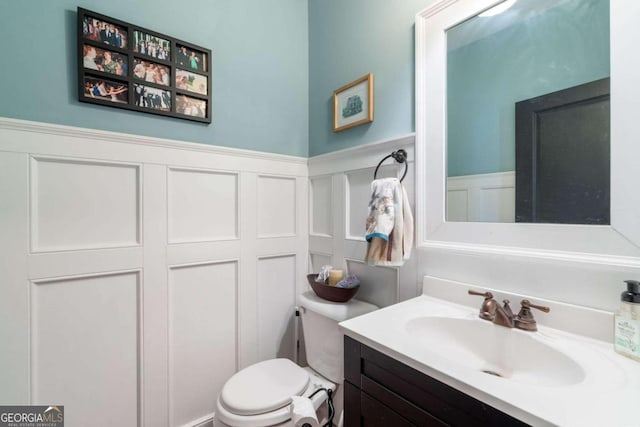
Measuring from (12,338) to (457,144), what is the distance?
5.54 feet

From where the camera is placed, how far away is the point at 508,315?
762 mm

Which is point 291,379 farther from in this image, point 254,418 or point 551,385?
point 551,385

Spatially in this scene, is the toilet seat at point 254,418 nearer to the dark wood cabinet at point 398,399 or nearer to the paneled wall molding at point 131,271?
the dark wood cabinet at point 398,399

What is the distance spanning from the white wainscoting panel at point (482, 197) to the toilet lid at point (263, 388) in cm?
88

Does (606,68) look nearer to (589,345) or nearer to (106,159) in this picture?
(589,345)

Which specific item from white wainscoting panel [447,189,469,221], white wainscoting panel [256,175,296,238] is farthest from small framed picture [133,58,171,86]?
white wainscoting panel [447,189,469,221]

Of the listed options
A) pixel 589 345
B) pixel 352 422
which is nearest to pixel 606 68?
pixel 589 345

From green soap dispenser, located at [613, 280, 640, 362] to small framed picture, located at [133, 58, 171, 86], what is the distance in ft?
5.45

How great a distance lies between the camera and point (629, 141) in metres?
0.66

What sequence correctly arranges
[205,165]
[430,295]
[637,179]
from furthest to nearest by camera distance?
[205,165], [430,295], [637,179]

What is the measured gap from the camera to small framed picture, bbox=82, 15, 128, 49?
1.02 metres

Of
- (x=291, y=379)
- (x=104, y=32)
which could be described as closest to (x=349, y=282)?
(x=291, y=379)

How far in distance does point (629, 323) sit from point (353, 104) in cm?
121

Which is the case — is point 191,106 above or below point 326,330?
above
